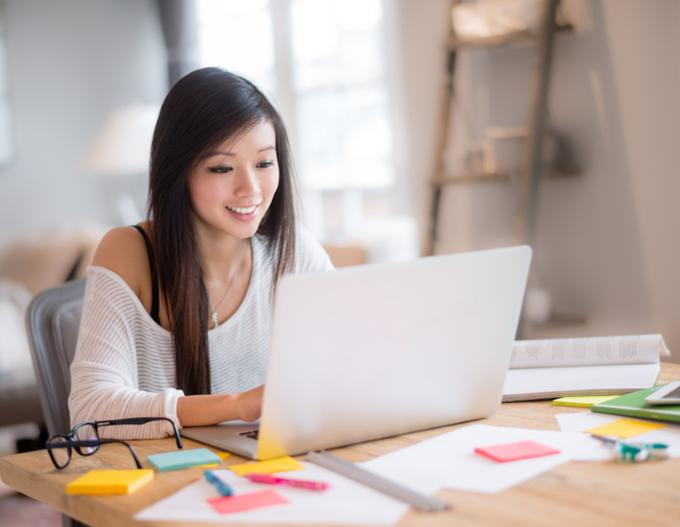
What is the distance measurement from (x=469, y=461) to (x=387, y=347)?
160 millimetres

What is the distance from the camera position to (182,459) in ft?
3.54

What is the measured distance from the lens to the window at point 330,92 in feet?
14.1

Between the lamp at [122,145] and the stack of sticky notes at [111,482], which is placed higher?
the lamp at [122,145]

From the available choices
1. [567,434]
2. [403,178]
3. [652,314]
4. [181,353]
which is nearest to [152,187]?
[181,353]

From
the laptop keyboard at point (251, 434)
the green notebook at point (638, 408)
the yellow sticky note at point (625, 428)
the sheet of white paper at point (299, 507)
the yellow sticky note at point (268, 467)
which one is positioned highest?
the sheet of white paper at point (299, 507)

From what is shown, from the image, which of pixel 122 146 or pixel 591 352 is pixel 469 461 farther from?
pixel 122 146

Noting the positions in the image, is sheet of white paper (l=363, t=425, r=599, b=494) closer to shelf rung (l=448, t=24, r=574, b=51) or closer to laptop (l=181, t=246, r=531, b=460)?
laptop (l=181, t=246, r=531, b=460)

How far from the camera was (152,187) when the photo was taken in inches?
64.1

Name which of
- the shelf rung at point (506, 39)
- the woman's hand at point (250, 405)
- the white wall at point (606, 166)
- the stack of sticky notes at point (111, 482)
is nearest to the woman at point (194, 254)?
the woman's hand at point (250, 405)

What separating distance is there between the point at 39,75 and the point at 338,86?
2.04m

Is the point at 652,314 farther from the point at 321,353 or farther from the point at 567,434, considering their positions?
the point at 321,353

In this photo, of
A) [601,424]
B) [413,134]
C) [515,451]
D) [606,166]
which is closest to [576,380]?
[601,424]

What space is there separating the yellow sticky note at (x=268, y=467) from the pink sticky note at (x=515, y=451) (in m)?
0.21

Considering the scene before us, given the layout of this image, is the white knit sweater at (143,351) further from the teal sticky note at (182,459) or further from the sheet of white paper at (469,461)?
the sheet of white paper at (469,461)
